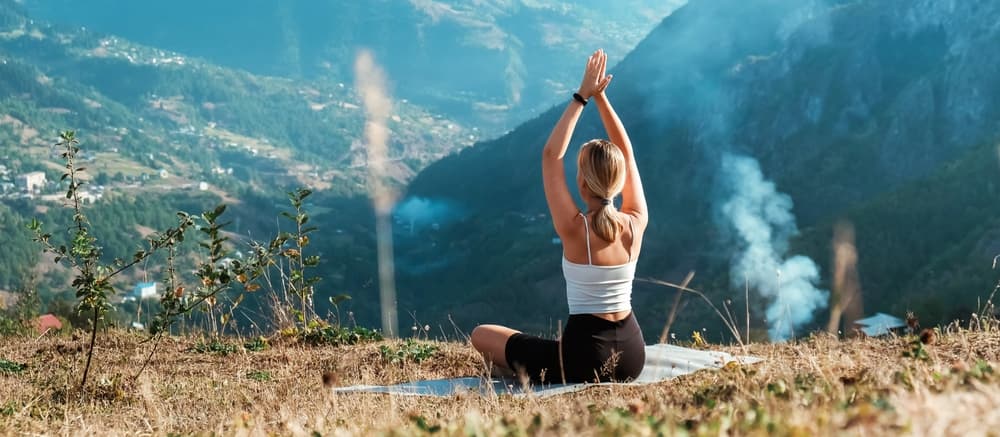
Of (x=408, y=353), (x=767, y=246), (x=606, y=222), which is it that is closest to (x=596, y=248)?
(x=606, y=222)

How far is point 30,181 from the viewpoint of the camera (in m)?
163

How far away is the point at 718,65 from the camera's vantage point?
141125mm

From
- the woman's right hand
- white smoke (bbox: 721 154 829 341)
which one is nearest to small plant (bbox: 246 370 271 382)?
the woman's right hand

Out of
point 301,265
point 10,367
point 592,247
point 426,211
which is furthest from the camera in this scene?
point 426,211

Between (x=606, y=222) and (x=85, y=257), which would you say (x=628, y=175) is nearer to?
(x=606, y=222)

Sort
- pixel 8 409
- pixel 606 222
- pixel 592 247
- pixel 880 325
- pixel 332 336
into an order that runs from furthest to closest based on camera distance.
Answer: pixel 332 336 → pixel 880 325 → pixel 8 409 → pixel 592 247 → pixel 606 222

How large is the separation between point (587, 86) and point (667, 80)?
13898 centimetres

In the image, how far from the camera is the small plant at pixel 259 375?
7.59m

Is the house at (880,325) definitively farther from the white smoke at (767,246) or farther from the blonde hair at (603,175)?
the white smoke at (767,246)

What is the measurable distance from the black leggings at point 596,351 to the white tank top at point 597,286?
0.07 metres

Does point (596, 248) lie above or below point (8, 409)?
above

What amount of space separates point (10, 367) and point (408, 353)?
3.50 metres

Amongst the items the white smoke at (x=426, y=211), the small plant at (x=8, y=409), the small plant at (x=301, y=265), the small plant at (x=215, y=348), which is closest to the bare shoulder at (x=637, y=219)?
the small plant at (x=301, y=265)

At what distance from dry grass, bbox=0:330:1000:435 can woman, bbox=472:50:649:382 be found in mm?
288
